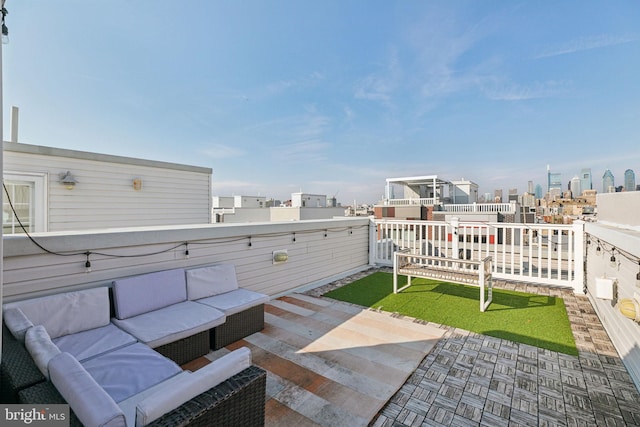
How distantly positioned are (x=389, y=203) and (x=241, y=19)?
605 inches

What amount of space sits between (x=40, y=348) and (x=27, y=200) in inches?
208

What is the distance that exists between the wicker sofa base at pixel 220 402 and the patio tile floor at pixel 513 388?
3.30ft

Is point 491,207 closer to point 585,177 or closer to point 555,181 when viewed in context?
point 585,177

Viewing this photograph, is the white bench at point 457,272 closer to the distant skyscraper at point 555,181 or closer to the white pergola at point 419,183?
the white pergola at point 419,183

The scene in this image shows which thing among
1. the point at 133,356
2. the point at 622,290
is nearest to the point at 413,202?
Result: the point at 622,290

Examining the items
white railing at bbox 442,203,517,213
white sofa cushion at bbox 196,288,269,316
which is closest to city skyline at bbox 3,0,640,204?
white railing at bbox 442,203,517,213

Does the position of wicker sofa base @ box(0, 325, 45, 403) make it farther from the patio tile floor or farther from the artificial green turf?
the artificial green turf

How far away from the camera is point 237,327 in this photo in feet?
10.4

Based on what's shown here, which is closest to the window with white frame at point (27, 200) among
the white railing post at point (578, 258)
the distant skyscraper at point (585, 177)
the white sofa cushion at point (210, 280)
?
the white sofa cushion at point (210, 280)

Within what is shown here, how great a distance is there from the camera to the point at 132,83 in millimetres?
7336

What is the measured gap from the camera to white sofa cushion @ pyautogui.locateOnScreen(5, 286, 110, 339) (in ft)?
7.32

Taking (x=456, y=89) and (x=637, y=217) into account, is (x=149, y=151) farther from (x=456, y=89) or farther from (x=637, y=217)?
(x=637, y=217)

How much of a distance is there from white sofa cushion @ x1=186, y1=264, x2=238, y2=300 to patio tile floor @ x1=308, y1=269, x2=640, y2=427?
233 centimetres

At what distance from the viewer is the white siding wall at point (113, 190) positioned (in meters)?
5.18
